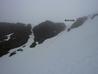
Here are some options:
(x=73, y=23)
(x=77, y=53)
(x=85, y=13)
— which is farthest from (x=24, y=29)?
(x=77, y=53)

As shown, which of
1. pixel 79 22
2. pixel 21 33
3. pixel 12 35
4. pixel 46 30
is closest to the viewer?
pixel 79 22

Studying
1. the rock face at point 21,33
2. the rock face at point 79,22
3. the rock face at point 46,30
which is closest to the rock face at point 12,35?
the rock face at point 21,33

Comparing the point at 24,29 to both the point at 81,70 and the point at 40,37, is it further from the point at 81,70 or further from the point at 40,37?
the point at 81,70

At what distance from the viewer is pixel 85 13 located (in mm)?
13906

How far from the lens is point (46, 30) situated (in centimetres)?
1628

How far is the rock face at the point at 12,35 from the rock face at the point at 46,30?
3.75 feet

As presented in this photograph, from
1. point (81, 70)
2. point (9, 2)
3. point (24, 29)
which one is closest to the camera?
point (81, 70)

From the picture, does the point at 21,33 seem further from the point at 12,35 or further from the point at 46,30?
the point at 46,30

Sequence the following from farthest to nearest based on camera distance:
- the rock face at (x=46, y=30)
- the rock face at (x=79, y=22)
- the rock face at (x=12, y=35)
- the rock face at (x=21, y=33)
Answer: the rock face at (x=46, y=30), the rock face at (x=21, y=33), the rock face at (x=12, y=35), the rock face at (x=79, y=22)

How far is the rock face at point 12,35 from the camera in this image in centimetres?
1514

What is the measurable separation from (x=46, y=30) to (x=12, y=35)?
3946 millimetres

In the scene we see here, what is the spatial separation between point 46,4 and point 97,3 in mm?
5194

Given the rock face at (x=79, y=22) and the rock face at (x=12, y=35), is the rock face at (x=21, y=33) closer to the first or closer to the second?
the rock face at (x=12, y=35)

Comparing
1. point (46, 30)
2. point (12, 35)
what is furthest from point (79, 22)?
point (12, 35)
